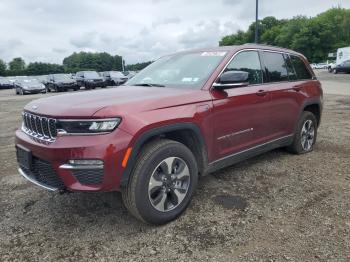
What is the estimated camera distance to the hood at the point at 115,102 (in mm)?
3205

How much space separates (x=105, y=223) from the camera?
3732 millimetres

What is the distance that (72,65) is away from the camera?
349 ft

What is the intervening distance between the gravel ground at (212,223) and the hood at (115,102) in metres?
1.17

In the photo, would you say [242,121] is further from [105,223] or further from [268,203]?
[105,223]

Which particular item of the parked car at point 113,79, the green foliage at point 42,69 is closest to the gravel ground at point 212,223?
the parked car at point 113,79

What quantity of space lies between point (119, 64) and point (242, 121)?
100.0 meters

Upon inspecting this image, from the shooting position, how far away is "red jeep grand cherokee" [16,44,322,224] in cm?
315

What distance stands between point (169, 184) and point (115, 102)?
95 centimetres

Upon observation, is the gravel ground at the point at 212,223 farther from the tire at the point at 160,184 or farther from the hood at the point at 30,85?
the hood at the point at 30,85

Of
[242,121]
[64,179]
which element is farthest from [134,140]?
[242,121]

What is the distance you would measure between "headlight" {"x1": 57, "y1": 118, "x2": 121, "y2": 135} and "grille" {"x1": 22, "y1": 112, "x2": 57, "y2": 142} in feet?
0.57

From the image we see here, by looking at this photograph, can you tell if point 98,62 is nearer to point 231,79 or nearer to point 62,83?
point 62,83

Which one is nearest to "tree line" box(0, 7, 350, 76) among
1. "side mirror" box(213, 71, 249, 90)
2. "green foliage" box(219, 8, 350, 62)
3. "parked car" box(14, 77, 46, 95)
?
"green foliage" box(219, 8, 350, 62)

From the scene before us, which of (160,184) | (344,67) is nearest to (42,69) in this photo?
(344,67)
